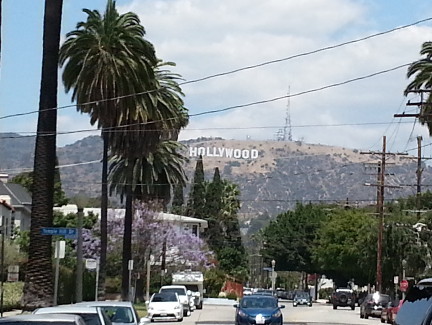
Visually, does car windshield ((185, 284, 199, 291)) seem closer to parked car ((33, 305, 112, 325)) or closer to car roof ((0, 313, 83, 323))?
parked car ((33, 305, 112, 325))

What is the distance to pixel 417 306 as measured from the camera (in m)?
13.1

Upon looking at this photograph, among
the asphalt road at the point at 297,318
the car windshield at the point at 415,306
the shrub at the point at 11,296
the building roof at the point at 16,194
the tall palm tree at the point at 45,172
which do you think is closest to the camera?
the car windshield at the point at 415,306

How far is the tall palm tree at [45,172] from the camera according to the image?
31859mm

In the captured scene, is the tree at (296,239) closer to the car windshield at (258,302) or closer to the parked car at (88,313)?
the car windshield at (258,302)

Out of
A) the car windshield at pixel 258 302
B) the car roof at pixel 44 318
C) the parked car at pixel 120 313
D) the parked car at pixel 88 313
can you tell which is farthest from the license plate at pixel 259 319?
the car roof at pixel 44 318

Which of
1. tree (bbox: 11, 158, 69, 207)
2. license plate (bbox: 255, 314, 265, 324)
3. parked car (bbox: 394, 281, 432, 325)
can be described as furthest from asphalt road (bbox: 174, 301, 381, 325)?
tree (bbox: 11, 158, 69, 207)

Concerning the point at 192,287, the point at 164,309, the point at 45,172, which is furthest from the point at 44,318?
the point at 192,287

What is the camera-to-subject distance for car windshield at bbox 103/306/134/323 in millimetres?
22125

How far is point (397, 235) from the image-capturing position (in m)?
77.6

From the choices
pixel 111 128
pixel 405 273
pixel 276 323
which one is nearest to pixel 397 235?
pixel 405 273

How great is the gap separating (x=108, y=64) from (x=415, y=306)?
32.8 meters

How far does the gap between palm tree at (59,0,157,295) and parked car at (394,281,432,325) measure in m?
31.7

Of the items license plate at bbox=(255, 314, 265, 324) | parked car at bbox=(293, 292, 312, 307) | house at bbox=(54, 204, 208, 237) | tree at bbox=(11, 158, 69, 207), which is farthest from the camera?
tree at bbox=(11, 158, 69, 207)

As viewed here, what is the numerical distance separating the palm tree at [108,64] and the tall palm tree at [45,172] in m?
11.9
